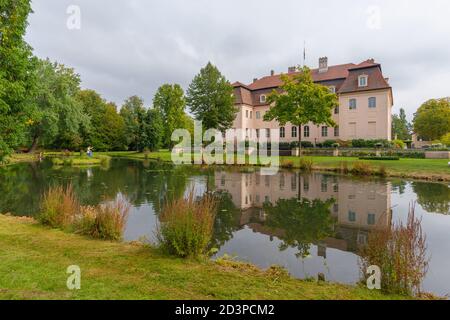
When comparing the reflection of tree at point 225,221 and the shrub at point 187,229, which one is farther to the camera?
the reflection of tree at point 225,221

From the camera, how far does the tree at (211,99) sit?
42.7m

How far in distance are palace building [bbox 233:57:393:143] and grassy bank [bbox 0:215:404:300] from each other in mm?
39461

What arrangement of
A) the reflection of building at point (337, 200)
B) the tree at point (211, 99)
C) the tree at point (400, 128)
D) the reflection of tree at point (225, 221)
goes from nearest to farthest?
the reflection of tree at point (225, 221) < the reflection of building at point (337, 200) < the tree at point (211, 99) < the tree at point (400, 128)

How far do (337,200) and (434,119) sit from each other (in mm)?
59612

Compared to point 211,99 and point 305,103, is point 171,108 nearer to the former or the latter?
point 211,99

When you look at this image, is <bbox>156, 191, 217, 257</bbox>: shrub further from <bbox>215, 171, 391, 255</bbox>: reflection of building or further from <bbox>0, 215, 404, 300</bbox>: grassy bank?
<bbox>215, 171, 391, 255</bbox>: reflection of building

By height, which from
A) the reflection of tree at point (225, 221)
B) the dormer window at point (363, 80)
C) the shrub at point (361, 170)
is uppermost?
the dormer window at point (363, 80)

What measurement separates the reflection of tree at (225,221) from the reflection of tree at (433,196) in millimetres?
7087

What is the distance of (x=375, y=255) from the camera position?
14.8 feet

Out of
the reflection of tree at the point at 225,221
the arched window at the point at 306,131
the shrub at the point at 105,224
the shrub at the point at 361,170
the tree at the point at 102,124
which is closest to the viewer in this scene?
the shrub at the point at 105,224

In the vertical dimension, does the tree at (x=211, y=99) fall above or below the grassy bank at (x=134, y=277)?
above

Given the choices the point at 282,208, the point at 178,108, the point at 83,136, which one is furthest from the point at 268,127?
the point at 282,208

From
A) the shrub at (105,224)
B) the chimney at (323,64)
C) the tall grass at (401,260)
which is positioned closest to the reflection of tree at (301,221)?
the tall grass at (401,260)

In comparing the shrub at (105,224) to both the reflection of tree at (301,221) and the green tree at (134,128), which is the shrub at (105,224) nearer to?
the reflection of tree at (301,221)
